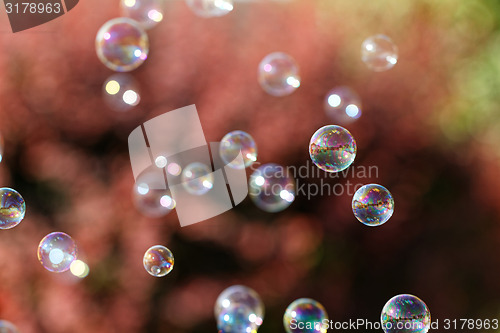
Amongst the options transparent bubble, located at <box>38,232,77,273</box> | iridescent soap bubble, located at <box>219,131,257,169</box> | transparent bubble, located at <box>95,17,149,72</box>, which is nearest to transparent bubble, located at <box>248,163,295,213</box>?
iridescent soap bubble, located at <box>219,131,257,169</box>

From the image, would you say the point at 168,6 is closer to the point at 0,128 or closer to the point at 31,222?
the point at 0,128

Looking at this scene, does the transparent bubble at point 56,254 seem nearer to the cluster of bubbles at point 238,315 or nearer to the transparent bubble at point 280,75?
the cluster of bubbles at point 238,315

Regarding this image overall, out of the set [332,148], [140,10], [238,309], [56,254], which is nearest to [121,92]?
[140,10]

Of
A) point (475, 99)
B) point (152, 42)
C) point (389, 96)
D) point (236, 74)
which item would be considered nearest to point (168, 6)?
point (152, 42)

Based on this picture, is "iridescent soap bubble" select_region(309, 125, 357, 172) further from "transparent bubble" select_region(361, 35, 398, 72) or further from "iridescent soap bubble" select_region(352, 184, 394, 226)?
"transparent bubble" select_region(361, 35, 398, 72)

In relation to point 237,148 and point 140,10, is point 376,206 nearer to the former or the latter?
point 237,148
